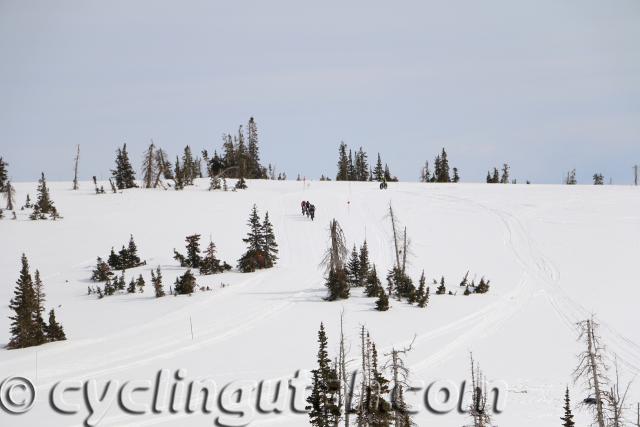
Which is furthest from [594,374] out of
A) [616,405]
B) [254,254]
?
[254,254]

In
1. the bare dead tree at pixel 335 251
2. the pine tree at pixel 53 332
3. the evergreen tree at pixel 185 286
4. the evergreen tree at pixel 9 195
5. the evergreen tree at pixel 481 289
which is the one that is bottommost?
the evergreen tree at pixel 481 289

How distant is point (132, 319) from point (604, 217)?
45.2 metres

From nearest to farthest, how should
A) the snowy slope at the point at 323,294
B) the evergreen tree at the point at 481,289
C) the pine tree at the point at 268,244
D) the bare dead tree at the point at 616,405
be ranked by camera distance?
the bare dead tree at the point at 616,405
the snowy slope at the point at 323,294
the evergreen tree at the point at 481,289
the pine tree at the point at 268,244

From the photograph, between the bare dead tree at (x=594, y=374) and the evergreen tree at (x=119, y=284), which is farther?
the evergreen tree at (x=119, y=284)

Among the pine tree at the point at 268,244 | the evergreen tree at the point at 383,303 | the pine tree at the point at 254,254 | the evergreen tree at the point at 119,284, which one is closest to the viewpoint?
the evergreen tree at the point at 383,303

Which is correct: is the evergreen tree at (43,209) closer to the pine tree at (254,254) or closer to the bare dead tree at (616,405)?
the pine tree at (254,254)

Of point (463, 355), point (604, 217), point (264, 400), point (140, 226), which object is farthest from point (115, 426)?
point (604, 217)

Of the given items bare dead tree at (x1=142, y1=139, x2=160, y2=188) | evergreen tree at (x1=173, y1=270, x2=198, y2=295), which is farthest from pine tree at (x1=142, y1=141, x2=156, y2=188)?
evergreen tree at (x1=173, y1=270, x2=198, y2=295)

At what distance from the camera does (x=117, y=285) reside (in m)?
32.8

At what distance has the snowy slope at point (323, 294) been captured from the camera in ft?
66.5

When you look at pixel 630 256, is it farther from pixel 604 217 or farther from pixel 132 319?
pixel 132 319

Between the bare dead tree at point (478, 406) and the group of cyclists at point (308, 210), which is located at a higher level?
the group of cyclists at point (308, 210)

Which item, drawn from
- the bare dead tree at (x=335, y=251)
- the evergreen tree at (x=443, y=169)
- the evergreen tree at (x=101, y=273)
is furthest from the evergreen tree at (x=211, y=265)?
the evergreen tree at (x=443, y=169)

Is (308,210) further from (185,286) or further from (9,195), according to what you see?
(9,195)
